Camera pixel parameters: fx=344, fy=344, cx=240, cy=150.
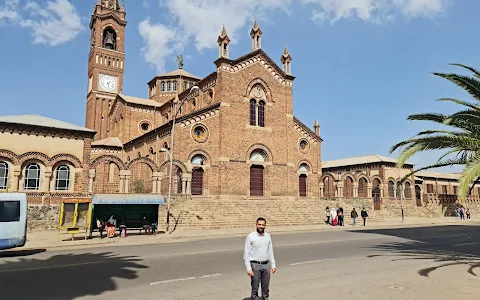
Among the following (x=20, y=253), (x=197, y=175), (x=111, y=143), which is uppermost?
(x=111, y=143)

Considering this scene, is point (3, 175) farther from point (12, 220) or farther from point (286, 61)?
point (286, 61)

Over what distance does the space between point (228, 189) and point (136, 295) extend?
954 inches

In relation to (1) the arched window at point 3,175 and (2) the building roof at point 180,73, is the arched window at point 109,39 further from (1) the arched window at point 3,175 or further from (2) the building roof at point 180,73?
(1) the arched window at point 3,175

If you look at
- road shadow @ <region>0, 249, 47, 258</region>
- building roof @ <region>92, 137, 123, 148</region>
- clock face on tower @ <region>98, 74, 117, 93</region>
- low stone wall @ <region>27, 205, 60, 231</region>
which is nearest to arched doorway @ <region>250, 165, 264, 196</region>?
low stone wall @ <region>27, 205, 60, 231</region>

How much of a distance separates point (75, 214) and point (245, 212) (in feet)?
45.2

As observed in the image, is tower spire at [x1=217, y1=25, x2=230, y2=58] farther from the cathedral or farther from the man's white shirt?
the man's white shirt

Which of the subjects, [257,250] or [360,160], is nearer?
[257,250]

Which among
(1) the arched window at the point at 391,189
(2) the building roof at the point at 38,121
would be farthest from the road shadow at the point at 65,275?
(1) the arched window at the point at 391,189

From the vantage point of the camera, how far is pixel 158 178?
2698 centimetres

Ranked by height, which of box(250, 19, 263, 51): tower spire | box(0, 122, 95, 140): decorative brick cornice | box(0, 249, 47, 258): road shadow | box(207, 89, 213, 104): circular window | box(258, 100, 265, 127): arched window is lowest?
box(0, 249, 47, 258): road shadow

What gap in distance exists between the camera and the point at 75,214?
59.3 ft

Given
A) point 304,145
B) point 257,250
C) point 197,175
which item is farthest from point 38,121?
point 304,145

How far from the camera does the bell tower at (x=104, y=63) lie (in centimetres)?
5075

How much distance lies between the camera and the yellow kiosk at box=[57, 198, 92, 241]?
17.8m
